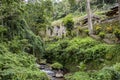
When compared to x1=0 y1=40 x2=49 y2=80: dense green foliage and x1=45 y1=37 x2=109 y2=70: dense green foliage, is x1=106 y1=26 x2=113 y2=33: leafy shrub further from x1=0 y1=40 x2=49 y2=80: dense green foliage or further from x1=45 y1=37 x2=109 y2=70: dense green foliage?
x1=0 y1=40 x2=49 y2=80: dense green foliage

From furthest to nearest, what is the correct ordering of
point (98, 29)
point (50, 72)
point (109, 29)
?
point (98, 29)
point (109, 29)
point (50, 72)

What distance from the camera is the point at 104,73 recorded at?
13.9m

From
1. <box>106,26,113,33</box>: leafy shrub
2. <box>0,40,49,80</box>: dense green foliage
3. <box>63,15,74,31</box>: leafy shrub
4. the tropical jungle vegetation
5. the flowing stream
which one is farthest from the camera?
<box>63,15,74,31</box>: leafy shrub

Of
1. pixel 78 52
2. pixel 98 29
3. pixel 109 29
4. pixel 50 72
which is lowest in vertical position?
pixel 50 72

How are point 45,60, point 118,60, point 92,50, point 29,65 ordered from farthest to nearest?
point 45,60, point 92,50, point 118,60, point 29,65

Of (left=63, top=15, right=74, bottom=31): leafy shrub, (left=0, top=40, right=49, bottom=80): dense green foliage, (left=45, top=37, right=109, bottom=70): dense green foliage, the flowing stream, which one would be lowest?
the flowing stream

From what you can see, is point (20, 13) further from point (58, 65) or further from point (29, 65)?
point (58, 65)

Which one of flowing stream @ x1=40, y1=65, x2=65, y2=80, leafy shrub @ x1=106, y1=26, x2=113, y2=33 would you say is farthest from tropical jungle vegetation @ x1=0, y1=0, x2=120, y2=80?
flowing stream @ x1=40, y1=65, x2=65, y2=80

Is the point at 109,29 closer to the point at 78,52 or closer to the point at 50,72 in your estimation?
the point at 78,52

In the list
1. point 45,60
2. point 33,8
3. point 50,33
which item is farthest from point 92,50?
point 50,33

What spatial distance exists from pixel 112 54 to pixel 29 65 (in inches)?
254

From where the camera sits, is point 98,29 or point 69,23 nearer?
point 98,29

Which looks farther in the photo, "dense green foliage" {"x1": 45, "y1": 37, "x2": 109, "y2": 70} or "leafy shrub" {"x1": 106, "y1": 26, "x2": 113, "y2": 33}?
"leafy shrub" {"x1": 106, "y1": 26, "x2": 113, "y2": 33}

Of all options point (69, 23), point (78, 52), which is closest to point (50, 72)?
point (78, 52)
